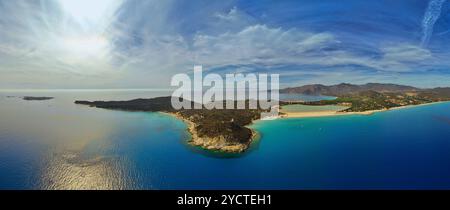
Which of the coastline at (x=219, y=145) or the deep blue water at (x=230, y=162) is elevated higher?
the coastline at (x=219, y=145)

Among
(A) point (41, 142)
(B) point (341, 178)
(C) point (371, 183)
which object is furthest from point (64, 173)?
(C) point (371, 183)

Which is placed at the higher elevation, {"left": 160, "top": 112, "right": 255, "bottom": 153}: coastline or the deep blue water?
{"left": 160, "top": 112, "right": 255, "bottom": 153}: coastline

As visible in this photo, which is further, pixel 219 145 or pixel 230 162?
pixel 219 145

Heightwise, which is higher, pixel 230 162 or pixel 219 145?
pixel 219 145

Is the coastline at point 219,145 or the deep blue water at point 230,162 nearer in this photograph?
the deep blue water at point 230,162

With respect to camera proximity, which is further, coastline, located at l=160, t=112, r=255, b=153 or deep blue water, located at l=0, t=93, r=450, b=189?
coastline, located at l=160, t=112, r=255, b=153

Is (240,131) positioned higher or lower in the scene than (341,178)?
higher
